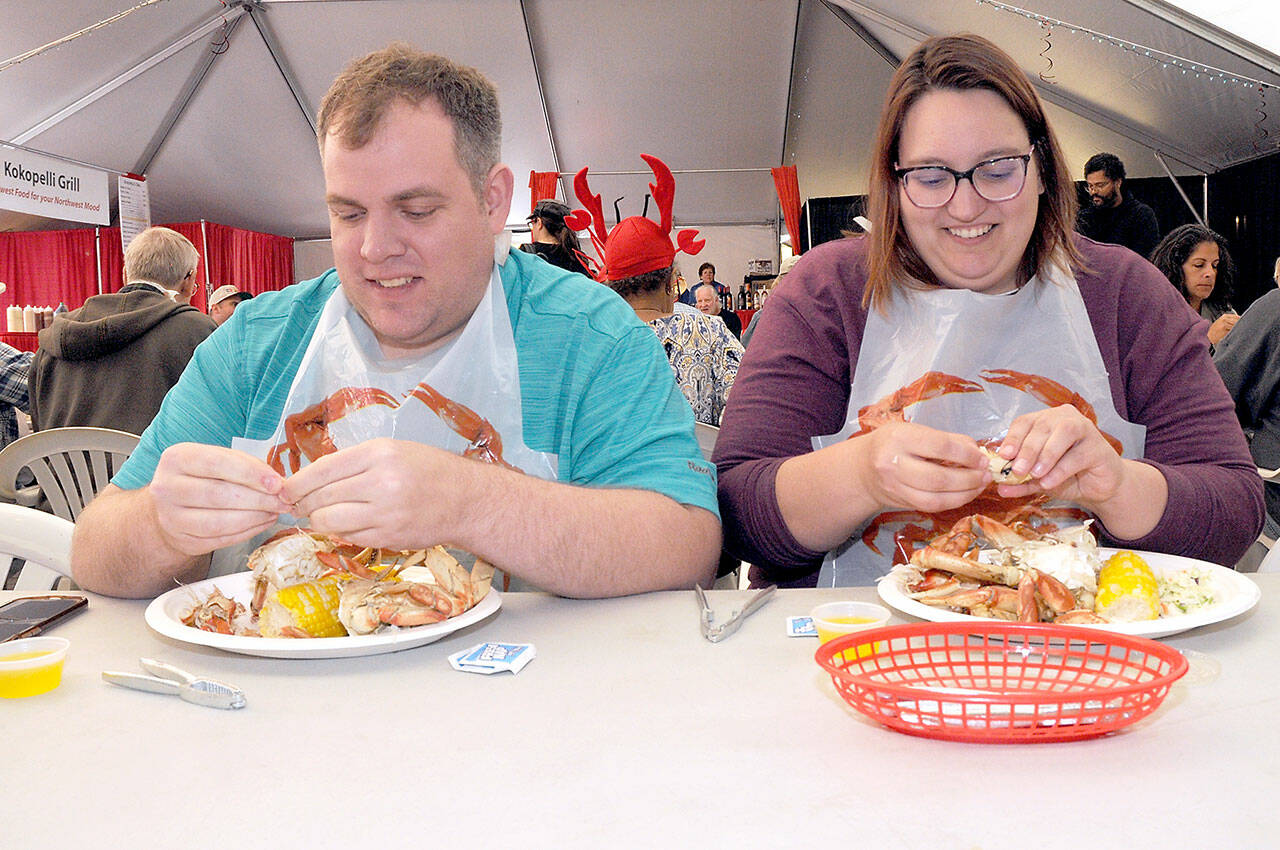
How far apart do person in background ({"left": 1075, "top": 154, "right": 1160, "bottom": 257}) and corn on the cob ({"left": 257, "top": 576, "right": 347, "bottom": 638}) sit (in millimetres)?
5313

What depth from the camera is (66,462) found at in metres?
2.96

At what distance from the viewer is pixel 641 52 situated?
32.4 feet

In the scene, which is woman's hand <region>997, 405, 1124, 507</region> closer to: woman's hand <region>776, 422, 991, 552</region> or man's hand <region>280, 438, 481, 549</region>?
woman's hand <region>776, 422, 991, 552</region>

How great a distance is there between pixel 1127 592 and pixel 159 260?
4.29 metres

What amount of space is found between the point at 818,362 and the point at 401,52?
2.89ft

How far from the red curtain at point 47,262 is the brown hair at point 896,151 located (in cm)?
1190

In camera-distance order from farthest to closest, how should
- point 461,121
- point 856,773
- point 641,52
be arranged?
point 641,52 → point 461,121 → point 856,773

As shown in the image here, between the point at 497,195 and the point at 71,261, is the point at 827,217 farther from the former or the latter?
the point at 71,261

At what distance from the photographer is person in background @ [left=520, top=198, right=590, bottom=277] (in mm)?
4602

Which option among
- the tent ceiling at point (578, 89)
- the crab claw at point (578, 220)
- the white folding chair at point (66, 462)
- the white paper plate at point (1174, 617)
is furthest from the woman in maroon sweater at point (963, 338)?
the tent ceiling at point (578, 89)

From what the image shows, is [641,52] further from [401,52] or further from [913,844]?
[913,844]

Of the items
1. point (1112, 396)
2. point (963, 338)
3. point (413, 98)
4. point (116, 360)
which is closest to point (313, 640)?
point (413, 98)

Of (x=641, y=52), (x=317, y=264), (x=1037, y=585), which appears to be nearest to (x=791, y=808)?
(x=1037, y=585)

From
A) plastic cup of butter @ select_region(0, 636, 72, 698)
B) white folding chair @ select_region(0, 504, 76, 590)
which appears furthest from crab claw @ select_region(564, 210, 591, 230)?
plastic cup of butter @ select_region(0, 636, 72, 698)
